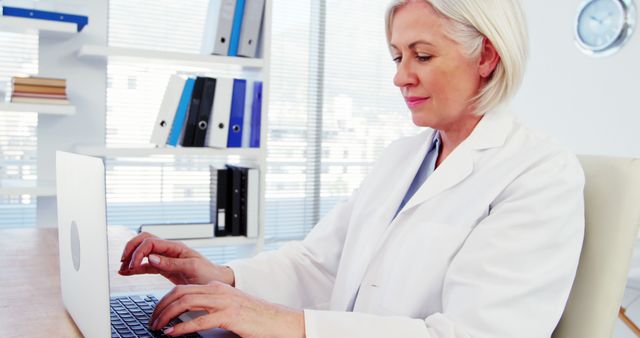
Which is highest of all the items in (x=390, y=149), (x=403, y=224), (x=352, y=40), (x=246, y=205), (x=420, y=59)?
(x=352, y=40)

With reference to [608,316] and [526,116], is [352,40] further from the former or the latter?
[608,316]

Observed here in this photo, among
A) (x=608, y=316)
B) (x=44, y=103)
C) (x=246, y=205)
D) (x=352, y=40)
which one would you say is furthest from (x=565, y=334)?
(x=352, y=40)

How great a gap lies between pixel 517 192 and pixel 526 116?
2.72 meters

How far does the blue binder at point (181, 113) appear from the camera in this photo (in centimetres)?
240

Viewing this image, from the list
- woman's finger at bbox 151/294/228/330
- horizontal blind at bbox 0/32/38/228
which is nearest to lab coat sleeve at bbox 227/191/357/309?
woman's finger at bbox 151/294/228/330

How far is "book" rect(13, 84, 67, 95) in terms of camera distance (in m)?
2.22

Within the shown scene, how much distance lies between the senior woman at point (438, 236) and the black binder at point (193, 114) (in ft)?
3.73

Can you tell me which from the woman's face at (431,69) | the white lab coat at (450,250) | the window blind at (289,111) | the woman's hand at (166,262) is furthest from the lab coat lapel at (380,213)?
the window blind at (289,111)

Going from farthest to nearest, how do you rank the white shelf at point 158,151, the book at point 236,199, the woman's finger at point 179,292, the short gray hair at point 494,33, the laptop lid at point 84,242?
1. the book at point 236,199
2. the white shelf at point 158,151
3. the short gray hair at point 494,33
4. the woman's finger at point 179,292
5. the laptop lid at point 84,242

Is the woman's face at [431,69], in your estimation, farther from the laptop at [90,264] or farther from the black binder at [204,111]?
the black binder at [204,111]

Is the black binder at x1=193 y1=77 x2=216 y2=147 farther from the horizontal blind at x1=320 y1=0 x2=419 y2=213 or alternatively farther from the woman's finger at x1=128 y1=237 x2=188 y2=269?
the woman's finger at x1=128 y1=237 x2=188 y2=269

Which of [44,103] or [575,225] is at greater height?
[44,103]

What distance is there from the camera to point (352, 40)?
11.6ft

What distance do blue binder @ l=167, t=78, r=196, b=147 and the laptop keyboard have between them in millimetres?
1362
